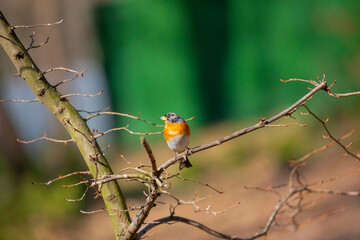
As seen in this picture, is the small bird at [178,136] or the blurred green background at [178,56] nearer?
the small bird at [178,136]

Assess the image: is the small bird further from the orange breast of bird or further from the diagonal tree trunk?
the diagonal tree trunk

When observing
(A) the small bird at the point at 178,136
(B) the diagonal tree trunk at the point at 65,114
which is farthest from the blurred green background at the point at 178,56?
(B) the diagonal tree trunk at the point at 65,114

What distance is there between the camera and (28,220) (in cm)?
668

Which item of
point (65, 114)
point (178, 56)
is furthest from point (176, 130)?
point (178, 56)

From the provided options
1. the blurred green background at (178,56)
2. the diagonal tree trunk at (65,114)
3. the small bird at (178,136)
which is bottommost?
the diagonal tree trunk at (65,114)

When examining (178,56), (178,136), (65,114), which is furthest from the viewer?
(178,56)

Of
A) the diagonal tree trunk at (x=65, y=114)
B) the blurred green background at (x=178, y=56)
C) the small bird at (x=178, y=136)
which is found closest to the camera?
the diagonal tree trunk at (x=65, y=114)

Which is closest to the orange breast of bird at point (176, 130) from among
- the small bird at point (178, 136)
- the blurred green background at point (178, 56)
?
the small bird at point (178, 136)

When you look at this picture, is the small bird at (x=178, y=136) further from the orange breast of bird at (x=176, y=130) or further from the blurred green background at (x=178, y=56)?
the blurred green background at (x=178, y=56)

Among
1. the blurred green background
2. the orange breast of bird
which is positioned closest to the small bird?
the orange breast of bird

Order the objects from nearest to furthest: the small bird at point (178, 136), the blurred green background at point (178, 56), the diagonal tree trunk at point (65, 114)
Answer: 1. the diagonal tree trunk at point (65, 114)
2. the small bird at point (178, 136)
3. the blurred green background at point (178, 56)

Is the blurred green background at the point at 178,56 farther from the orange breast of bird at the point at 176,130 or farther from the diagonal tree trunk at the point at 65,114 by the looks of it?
Answer: the diagonal tree trunk at the point at 65,114

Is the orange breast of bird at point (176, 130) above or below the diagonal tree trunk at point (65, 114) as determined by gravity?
above

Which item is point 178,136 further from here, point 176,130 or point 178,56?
point 178,56
